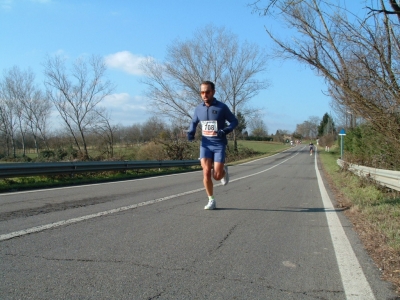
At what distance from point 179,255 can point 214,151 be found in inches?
105

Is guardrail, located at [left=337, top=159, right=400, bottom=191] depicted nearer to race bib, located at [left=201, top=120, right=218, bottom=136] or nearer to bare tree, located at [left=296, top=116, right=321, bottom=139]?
race bib, located at [left=201, top=120, right=218, bottom=136]

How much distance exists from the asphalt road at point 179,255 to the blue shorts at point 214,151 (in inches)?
36.5

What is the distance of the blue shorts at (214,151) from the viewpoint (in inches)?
233

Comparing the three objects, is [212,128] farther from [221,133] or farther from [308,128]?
[308,128]

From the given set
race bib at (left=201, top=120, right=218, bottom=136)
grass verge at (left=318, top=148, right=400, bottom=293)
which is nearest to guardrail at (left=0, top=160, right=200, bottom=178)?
race bib at (left=201, top=120, right=218, bottom=136)

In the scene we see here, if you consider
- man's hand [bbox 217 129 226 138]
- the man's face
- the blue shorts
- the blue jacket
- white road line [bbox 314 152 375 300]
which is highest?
the man's face

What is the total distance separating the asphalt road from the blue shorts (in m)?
0.93

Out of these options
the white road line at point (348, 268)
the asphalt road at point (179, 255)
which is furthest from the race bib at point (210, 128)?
the white road line at point (348, 268)

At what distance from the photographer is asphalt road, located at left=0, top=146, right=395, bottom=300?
2.77m

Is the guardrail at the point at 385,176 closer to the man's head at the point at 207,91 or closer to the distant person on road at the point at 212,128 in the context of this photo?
the distant person on road at the point at 212,128

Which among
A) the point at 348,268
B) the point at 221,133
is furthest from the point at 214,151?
the point at 348,268

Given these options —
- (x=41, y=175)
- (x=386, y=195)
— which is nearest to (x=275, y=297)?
(x=386, y=195)

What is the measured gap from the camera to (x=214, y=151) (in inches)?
235

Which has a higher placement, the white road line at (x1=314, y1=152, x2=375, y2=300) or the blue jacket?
the blue jacket
